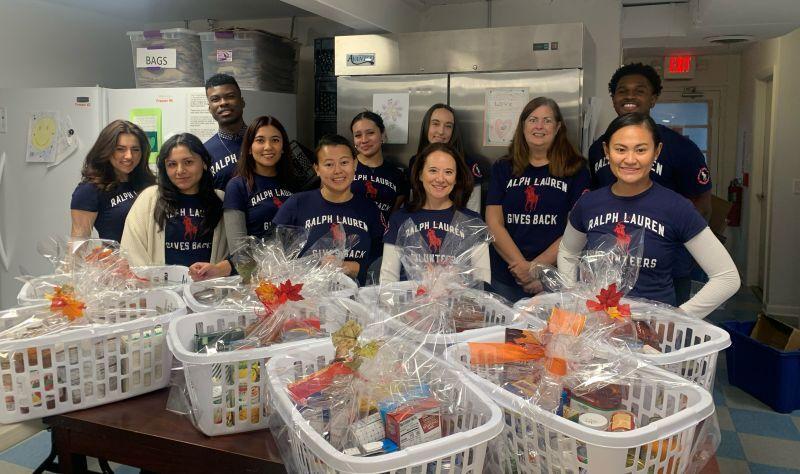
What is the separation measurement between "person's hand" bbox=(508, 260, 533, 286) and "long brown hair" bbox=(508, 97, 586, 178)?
380mm

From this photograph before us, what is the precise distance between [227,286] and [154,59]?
257 centimetres

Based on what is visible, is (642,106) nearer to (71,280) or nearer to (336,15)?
(336,15)

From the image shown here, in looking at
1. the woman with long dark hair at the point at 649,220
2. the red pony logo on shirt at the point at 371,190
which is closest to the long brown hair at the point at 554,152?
the woman with long dark hair at the point at 649,220

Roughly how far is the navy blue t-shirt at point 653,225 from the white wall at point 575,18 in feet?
6.85

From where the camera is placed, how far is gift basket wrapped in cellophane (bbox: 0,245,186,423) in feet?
4.39

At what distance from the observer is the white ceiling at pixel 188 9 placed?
13.2 feet

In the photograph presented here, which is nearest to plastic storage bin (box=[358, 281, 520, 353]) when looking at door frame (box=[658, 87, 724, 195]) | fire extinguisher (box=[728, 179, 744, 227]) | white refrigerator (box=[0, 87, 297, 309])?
white refrigerator (box=[0, 87, 297, 309])

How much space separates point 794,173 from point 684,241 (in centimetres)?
393

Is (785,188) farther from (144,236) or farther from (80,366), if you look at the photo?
(80,366)

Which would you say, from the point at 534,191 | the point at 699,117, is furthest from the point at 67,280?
the point at 699,117

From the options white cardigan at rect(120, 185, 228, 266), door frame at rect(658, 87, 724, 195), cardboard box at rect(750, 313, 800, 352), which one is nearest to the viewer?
white cardigan at rect(120, 185, 228, 266)

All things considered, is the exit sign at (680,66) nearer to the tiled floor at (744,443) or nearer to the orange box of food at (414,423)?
the tiled floor at (744,443)

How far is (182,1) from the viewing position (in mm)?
3934

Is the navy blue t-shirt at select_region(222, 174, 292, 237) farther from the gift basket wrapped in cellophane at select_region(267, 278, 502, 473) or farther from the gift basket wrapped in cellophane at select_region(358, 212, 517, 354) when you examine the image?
the gift basket wrapped in cellophane at select_region(267, 278, 502, 473)
